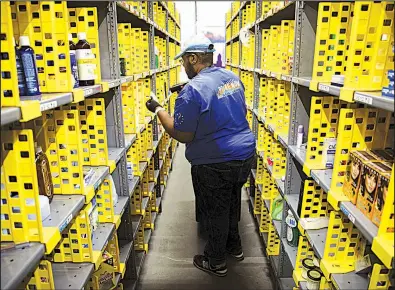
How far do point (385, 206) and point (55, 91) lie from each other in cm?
142

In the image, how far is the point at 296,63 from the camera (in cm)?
236

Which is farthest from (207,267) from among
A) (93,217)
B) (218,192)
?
(93,217)

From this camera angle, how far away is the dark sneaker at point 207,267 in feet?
10.2

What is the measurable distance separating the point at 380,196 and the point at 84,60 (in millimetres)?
1559

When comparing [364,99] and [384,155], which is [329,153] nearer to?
[384,155]

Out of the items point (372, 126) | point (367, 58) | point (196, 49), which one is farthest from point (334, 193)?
point (196, 49)

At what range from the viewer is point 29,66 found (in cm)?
135

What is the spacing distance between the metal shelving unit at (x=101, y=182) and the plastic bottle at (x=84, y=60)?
0.23ft

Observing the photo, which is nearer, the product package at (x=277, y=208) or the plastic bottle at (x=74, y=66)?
the plastic bottle at (x=74, y=66)

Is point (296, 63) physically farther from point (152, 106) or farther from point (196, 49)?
point (152, 106)

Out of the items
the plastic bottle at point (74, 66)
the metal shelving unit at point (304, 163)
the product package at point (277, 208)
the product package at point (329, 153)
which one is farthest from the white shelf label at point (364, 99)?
the product package at point (277, 208)

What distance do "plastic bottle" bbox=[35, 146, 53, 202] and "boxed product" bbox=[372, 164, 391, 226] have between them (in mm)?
1443

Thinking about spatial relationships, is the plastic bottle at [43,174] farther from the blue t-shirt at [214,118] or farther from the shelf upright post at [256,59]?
the shelf upright post at [256,59]

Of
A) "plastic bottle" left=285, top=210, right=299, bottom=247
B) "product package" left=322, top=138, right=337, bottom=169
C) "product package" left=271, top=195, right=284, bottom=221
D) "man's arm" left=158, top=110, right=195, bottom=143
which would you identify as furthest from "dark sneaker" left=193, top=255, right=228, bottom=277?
"product package" left=322, top=138, right=337, bottom=169
